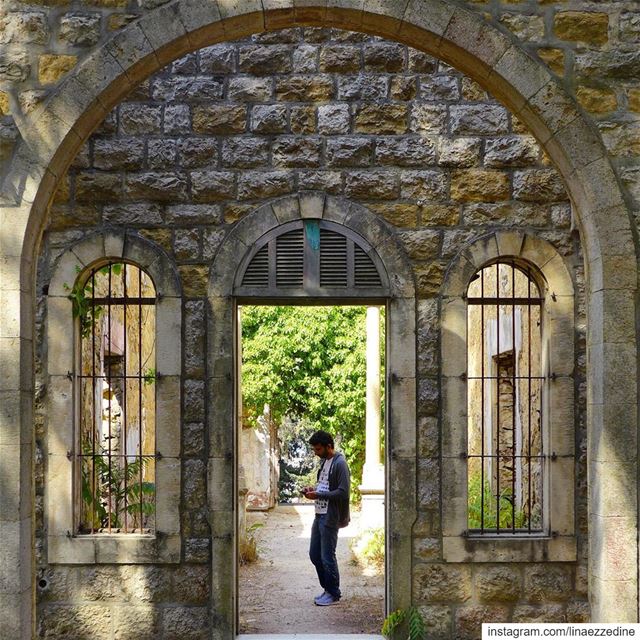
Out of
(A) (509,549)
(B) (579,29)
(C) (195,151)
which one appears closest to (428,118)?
(C) (195,151)

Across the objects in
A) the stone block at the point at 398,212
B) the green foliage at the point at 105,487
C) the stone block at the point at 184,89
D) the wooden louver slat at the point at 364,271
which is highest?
the stone block at the point at 184,89

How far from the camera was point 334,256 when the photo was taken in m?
7.02

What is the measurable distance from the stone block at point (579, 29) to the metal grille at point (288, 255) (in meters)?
3.39

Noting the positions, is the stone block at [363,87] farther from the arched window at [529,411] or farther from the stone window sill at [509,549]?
the stone window sill at [509,549]

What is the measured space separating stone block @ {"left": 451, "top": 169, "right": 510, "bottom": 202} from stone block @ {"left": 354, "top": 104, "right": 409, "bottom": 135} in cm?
58

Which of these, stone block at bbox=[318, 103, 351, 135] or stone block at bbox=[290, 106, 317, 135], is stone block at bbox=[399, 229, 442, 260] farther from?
stone block at bbox=[290, 106, 317, 135]

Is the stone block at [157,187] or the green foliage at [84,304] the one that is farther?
the stone block at [157,187]

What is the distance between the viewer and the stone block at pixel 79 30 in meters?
3.88

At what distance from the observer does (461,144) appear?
707cm

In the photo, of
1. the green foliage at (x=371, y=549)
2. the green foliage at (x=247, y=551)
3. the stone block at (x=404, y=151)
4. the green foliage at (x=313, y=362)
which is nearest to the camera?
the stone block at (x=404, y=151)

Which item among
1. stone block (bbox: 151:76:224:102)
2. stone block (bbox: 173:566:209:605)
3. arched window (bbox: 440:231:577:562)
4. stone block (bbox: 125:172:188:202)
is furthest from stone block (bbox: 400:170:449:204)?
stone block (bbox: 173:566:209:605)

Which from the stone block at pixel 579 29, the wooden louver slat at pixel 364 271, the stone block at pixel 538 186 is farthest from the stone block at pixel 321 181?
the stone block at pixel 579 29

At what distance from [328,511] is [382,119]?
11.9ft

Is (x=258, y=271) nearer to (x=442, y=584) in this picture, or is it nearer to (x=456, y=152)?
(x=456, y=152)
